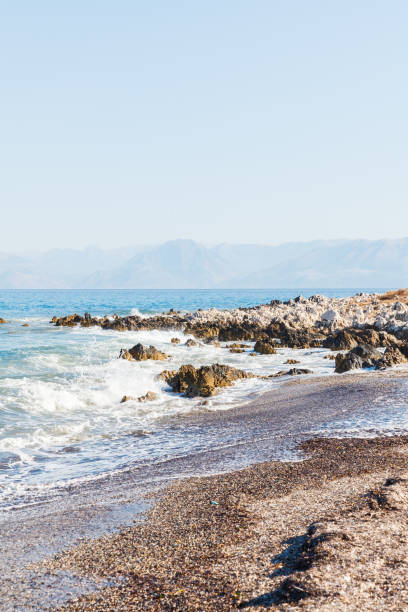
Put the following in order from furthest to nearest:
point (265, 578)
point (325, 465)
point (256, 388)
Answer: point (256, 388), point (325, 465), point (265, 578)

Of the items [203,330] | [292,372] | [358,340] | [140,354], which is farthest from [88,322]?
[292,372]

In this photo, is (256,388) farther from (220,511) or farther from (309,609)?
(309,609)

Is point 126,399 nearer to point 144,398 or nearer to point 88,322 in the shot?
point 144,398

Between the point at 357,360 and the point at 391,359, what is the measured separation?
137 centimetres

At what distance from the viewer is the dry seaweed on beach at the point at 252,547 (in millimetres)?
4164

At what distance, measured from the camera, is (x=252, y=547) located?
5.14 metres

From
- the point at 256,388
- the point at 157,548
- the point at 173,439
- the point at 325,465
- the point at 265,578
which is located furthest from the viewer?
the point at 256,388

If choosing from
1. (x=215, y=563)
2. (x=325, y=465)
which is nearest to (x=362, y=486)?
(x=325, y=465)

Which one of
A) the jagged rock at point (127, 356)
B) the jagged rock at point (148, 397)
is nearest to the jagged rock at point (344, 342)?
the jagged rock at point (127, 356)

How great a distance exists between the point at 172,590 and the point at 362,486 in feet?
10.8

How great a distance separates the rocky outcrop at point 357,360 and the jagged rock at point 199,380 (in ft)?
14.8

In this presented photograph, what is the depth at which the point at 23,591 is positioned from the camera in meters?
4.86

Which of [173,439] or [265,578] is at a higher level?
[265,578]

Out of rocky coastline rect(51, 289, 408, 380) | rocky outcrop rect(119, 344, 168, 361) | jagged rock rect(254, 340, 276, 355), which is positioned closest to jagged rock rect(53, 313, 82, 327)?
rocky coastline rect(51, 289, 408, 380)
